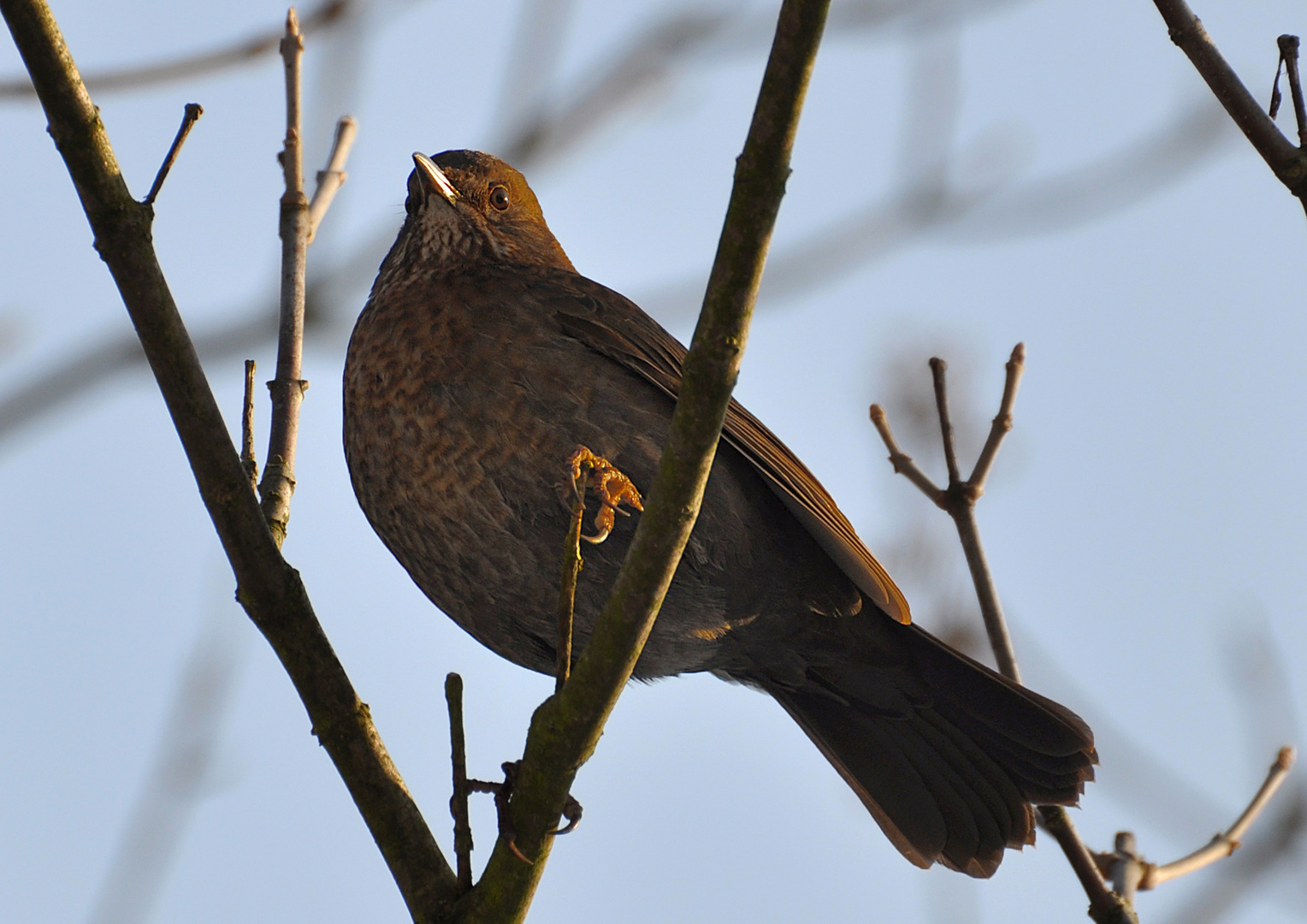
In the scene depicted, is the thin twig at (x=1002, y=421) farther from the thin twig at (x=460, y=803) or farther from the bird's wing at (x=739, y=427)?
the thin twig at (x=460, y=803)

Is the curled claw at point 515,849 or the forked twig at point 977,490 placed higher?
the forked twig at point 977,490


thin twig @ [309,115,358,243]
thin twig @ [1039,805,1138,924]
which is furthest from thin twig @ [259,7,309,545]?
thin twig @ [1039,805,1138,924]

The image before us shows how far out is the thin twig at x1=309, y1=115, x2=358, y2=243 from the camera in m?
3.83

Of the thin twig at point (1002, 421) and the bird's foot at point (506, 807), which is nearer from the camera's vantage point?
the bird's foot at point (506, 807)

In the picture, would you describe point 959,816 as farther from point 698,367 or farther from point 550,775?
point 698,367

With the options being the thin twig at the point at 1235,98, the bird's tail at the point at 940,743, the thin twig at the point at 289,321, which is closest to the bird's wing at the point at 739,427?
the bird's tail at the point at 940,743

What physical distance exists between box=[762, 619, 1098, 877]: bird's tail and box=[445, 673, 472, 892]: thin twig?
151cm

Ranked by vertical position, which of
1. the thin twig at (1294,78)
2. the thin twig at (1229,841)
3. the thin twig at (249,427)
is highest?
the thin twig at (249,427)

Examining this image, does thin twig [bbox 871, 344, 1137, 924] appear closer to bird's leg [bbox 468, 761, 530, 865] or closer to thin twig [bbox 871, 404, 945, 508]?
thin twig [bbox 871, 404, 945, 508]

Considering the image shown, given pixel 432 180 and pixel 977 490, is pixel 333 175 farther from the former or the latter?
pixel 977 490

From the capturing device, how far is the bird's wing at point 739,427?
355cm

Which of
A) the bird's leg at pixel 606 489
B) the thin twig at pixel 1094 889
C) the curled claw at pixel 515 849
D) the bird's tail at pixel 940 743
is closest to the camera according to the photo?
the curled claw at pixel 515 849

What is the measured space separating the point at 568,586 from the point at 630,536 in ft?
3.09

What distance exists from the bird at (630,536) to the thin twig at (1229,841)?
33 cm
